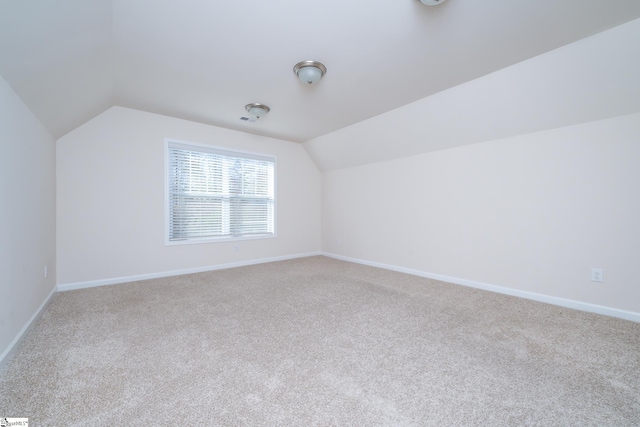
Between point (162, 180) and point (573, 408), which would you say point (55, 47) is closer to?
point (162, 180)

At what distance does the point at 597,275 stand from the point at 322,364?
9.22 ft

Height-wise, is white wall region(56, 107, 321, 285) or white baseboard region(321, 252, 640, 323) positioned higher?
white wall region(56, 107, 321, 285)

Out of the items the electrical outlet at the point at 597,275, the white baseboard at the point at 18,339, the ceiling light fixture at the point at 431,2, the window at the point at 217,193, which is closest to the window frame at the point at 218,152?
the window at the point at 217,193

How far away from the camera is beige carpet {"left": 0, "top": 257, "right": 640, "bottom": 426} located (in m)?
1.27

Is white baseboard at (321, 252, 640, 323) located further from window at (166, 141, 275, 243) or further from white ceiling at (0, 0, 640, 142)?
window at (166, 141, 275, 243)

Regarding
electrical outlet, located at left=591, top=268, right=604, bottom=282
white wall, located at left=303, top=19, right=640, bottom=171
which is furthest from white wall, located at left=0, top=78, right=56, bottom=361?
electrical outlet, located at left=591, top=268, right=604, bottom=282

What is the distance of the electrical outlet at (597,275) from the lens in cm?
248

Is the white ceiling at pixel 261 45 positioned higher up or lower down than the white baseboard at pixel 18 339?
higher up

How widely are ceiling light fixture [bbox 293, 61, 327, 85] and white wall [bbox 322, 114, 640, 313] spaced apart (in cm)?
182

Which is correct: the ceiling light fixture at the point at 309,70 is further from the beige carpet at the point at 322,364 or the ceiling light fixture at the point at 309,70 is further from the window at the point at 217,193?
the window at the point at 217,193

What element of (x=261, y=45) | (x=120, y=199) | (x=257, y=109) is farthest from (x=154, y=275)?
(x=261, y=45)

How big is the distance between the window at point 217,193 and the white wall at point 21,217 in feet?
4.49

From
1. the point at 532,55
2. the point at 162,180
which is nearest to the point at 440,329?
the point at 532,55

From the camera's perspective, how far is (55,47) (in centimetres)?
173
